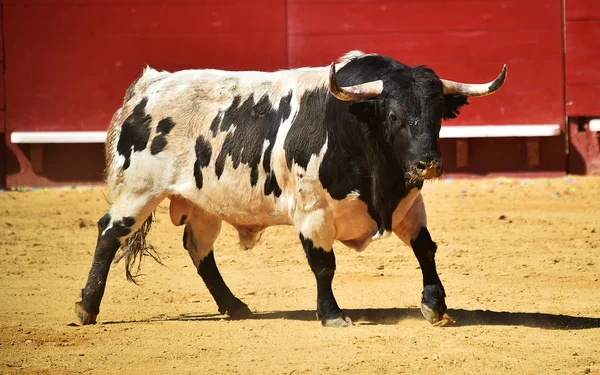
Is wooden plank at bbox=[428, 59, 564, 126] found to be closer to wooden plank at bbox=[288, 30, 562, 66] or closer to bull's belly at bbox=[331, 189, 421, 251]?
wooden plank at bbox=[288, 30, 562, 66]

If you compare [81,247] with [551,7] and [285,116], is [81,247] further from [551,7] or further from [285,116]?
[551,7]

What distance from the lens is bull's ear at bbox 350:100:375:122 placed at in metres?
4.67

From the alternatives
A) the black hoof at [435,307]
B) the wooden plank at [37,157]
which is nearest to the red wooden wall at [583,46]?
the wooden plank at [37,157]

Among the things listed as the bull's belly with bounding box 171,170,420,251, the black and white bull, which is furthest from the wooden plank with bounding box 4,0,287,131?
the bull's belly with bounding box 171,170,420,251

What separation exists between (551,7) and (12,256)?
17.4ft

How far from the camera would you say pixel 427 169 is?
4406mm

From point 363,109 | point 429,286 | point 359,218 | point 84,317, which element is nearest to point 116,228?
point 84,317

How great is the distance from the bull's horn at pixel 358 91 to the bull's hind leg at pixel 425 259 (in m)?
0.55

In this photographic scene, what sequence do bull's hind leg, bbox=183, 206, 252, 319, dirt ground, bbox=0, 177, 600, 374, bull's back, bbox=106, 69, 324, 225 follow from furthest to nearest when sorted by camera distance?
1. bull's hind leg, bbox=183, 206, 252, 319
2. bull's back, bbox=106, 69, 324, 225
3. dirt ground, bbox=0, 177, 600, 374

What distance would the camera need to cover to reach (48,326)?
5035mm

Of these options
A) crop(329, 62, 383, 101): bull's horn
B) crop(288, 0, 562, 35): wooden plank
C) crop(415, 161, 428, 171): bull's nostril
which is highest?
crop(288, 0, 562, 35): wooden plank

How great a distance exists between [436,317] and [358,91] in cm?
100

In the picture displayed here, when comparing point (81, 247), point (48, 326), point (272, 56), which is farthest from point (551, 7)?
point (48, 326)

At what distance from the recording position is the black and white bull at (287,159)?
4.67 meters
